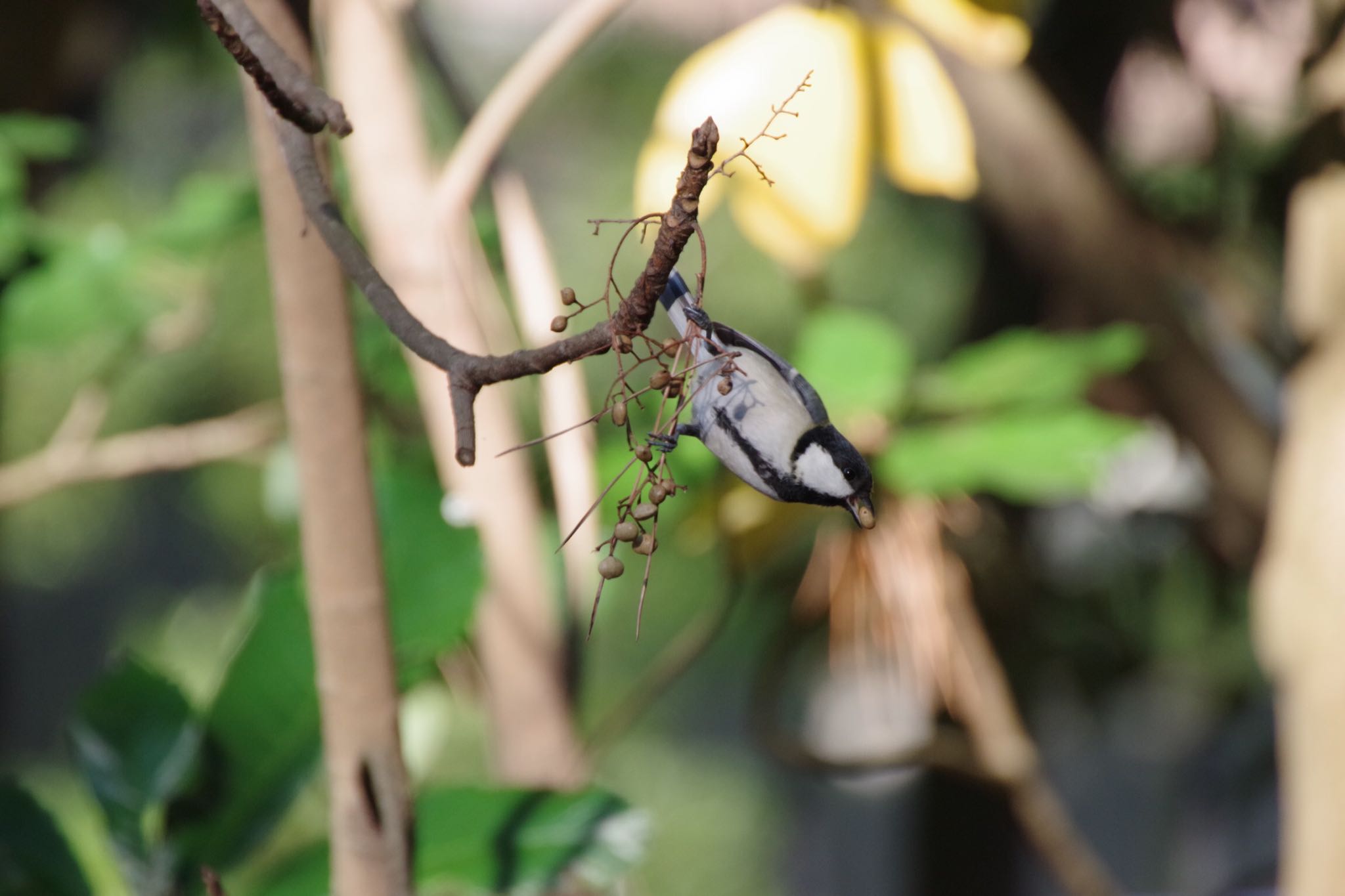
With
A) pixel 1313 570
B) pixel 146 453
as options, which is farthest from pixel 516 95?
pixel 1313 570

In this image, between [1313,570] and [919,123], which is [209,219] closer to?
[919,123]

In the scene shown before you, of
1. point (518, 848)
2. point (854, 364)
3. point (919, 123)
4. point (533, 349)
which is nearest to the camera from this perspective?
point (533, 349)

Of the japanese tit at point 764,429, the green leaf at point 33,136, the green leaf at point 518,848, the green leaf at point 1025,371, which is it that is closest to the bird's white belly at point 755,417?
the japanese tit at point 764,429

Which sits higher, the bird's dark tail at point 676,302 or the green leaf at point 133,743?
the bird's dark tail at point 676,302

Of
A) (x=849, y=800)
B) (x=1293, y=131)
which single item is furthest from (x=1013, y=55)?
(x=849, y=800)

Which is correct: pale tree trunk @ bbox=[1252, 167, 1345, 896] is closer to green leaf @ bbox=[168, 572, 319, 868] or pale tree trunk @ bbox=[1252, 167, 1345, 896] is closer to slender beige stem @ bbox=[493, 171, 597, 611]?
slender beige stem @ bbox=[493, 171, 597, 611]

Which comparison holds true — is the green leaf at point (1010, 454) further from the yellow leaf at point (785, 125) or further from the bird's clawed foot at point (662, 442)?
the bird's clawed foot at point (662, 442)

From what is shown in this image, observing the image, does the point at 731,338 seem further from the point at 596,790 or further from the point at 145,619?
the point at 145,619
